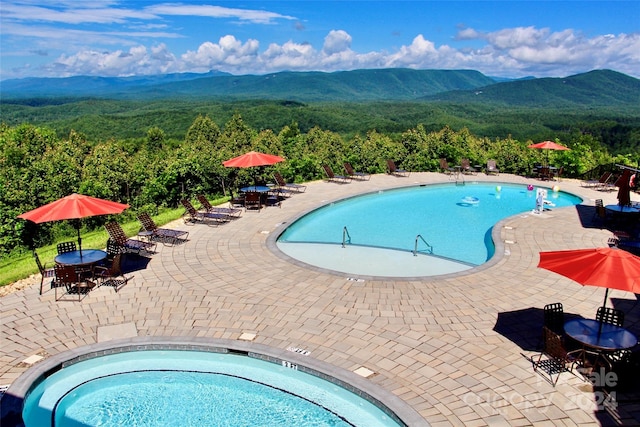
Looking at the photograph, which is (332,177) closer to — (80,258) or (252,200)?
(252,200)

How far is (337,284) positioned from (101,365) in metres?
4.44

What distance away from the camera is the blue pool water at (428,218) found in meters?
12.9

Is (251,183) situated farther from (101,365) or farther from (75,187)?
(101,365)

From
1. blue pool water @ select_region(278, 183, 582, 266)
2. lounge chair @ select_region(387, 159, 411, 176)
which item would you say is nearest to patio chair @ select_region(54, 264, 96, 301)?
blue pool water @ select_region(278, 183, 582, 266)

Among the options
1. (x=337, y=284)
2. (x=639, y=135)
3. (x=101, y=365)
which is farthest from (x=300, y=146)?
(x=639, y=135)

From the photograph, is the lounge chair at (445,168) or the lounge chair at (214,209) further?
the lounge chair at (445,168)

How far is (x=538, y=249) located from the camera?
448 inches

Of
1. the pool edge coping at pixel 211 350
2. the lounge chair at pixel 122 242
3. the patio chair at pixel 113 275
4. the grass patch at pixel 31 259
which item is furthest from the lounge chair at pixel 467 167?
the pool edge coping at pixel 211 350

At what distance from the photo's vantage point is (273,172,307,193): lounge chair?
1811 centimetres

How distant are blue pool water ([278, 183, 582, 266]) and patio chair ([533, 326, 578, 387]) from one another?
4.83 meters

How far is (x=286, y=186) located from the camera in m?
18.4

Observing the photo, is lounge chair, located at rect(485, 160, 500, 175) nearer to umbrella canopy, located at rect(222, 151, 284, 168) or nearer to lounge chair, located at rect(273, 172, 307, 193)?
lounge chair, located at rect(273, 172, 307, 193)

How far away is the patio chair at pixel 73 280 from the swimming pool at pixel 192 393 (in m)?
2.24

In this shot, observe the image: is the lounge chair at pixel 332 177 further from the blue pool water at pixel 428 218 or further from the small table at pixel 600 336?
the small table at pixel 600 336
